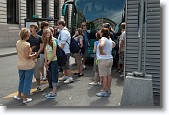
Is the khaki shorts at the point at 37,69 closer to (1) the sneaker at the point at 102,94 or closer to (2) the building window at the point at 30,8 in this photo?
(1) the sneaker at the point at 102,94

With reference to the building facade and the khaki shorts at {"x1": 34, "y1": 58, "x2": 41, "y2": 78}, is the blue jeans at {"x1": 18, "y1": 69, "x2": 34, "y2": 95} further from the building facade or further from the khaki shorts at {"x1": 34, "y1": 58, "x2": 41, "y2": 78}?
the building facade

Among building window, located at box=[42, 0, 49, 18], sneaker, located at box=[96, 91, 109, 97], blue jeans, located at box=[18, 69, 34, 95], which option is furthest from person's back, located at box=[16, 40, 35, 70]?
building window, located at box=[42, 0, 49, 18]

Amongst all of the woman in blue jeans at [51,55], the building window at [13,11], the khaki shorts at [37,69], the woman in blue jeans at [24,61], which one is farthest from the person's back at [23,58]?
the building window at [13,11]

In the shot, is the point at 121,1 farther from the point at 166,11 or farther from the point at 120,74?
the point at 166,11

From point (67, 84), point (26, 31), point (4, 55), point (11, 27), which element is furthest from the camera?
point (11, 27)

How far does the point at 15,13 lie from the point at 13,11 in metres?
0.27

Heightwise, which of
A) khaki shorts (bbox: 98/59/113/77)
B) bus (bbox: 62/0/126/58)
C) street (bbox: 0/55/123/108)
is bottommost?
street (bbox: 0/55/123/108)

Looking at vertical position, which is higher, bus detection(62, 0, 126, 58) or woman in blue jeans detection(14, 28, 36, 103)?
bus detection(62, 0, 126, 58)

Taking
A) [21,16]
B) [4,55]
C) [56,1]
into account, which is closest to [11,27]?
[21,16]

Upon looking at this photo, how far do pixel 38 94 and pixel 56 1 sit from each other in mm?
25826

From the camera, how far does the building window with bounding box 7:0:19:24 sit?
23.3m

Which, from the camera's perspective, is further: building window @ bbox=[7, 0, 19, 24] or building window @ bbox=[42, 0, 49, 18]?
building window @ bbox=[42, 0, 49, 18]

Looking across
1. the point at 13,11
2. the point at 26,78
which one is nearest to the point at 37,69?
the point at 26,78

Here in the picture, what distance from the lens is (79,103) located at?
19.6ft
